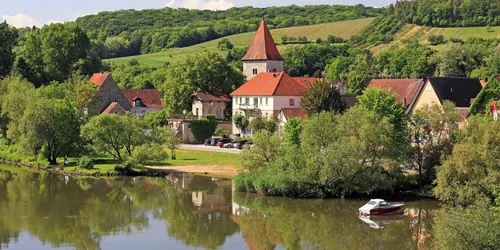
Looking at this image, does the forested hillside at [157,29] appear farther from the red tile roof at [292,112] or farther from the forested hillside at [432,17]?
the red tile roof at [292,112]

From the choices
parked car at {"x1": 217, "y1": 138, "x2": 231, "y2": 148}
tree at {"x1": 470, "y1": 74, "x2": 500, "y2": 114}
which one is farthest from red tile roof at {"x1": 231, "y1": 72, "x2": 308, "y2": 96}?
tree at {"x1": 470, "y1": 74, "x2": 500, "y2": 114}

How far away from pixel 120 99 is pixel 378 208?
54.0m

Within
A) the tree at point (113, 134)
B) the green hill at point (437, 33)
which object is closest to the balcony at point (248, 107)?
the tree at point (113, 134)

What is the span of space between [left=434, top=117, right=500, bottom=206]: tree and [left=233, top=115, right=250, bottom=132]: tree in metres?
34.3

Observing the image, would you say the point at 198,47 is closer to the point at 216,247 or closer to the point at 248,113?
the point at 248,113

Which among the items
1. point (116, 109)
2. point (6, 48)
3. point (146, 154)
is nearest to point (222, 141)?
point (146, 154)

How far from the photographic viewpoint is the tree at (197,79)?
267 ft

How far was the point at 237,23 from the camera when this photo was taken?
183625mm

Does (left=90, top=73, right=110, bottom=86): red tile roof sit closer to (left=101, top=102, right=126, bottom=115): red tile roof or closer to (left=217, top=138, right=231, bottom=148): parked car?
(left=101, top=102, right=126, bottom=115): red tile roof

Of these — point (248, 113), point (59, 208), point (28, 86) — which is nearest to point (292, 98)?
point (248, 113)

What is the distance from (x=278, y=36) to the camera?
15875 cm

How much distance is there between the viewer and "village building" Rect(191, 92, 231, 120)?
263 ft

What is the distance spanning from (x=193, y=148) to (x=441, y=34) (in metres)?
84.5

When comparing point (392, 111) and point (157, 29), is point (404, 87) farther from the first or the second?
point (157, 29)
